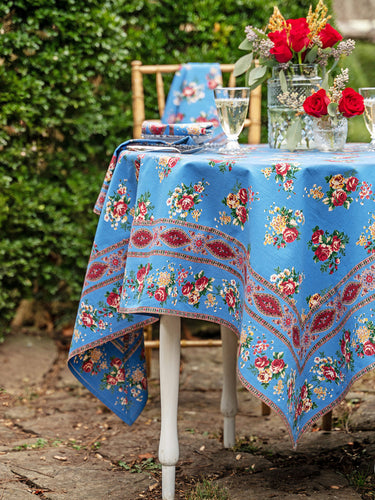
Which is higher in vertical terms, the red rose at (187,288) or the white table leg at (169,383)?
the red rose at (187,288)

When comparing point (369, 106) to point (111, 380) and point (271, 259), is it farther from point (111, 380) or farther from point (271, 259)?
point (111, 380)

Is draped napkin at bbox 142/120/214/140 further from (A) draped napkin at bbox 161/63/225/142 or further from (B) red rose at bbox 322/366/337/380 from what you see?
(A) draped napkin at bbox 161/63/225/142

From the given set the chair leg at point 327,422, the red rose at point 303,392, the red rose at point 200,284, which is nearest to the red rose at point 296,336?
the red rose at point 303,392

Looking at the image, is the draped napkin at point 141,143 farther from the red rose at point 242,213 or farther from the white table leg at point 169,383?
the white table leg at point 169,383

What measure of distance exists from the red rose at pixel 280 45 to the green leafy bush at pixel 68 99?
144 cm

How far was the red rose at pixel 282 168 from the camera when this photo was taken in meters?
1.55

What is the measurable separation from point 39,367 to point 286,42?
1972 mm

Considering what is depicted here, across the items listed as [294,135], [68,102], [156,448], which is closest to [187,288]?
[294,135]

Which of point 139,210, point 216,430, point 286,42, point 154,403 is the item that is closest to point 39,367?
point 154,403

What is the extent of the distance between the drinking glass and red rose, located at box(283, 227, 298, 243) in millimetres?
472

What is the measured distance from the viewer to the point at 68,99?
3.24m

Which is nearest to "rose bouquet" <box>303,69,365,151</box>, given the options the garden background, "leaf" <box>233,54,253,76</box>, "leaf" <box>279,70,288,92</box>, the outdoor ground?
"leaf" <box>279,70,288,92</box>

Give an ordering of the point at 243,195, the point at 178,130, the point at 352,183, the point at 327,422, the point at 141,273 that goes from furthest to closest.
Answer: the point at 327,422, the point at 178,130, the point at 141,273, the point at 243,195, the point at 352,183

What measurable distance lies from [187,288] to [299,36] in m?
0.78
